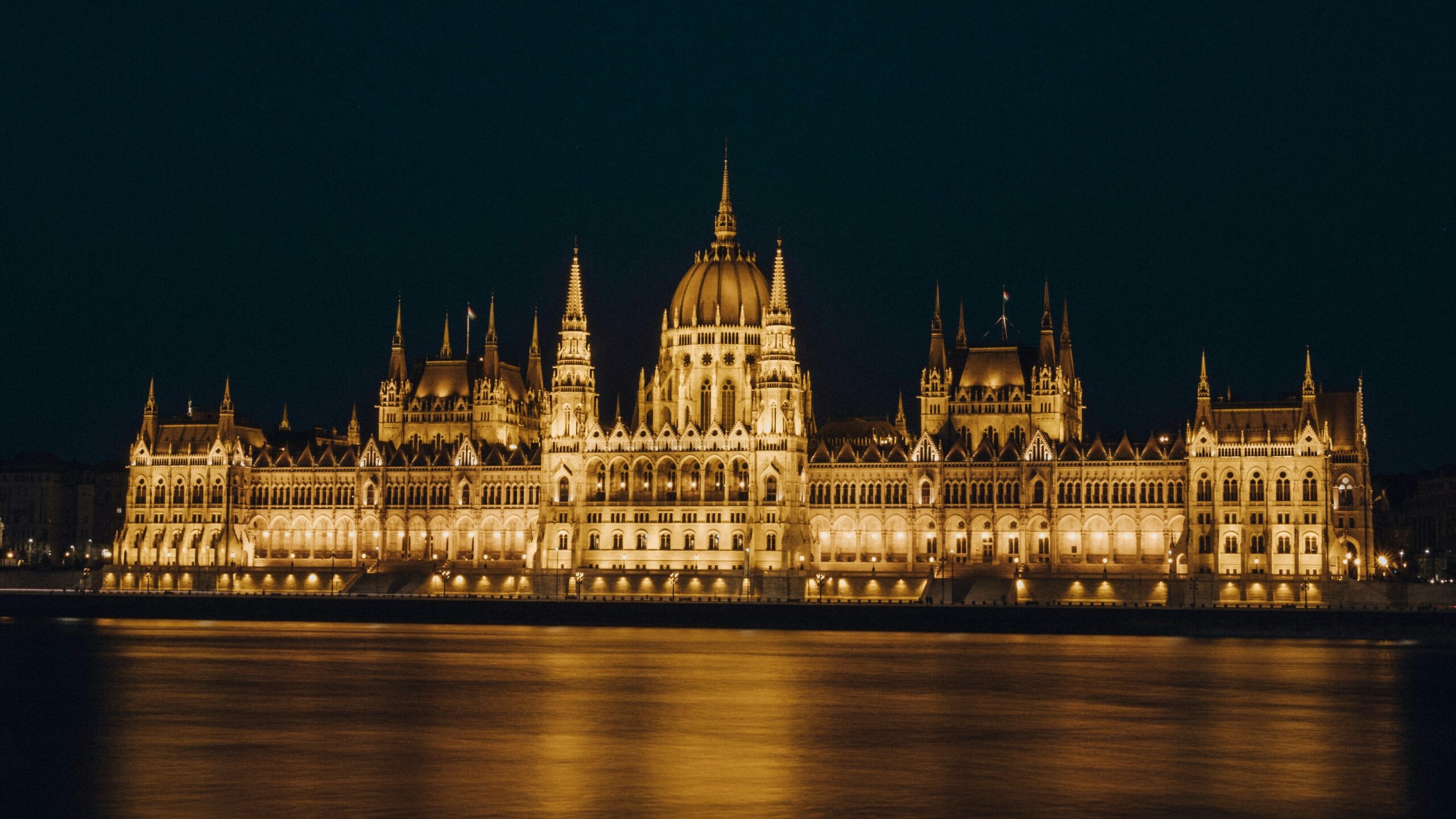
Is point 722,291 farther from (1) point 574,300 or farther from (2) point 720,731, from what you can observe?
(2) point 720,731

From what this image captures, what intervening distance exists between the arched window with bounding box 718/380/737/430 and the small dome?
15.5 feet

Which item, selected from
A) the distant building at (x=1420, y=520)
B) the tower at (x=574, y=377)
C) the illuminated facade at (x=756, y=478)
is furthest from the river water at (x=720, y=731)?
the distant building at (x=1420, y=520)

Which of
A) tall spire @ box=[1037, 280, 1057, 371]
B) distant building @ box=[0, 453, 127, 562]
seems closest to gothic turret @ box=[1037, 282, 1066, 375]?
tall spire @ box=[1037, 280, 1057, 371]

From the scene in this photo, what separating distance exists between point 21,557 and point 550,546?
2713 inches

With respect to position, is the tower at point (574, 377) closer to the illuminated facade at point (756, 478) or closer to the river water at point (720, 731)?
the illuminated facade at point (756, 478)

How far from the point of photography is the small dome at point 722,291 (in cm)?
14812

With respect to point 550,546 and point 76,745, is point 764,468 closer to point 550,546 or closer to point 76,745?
point 550,546

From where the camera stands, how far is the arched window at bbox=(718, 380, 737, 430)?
482 feet

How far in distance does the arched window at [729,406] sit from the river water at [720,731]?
53879 millimetres

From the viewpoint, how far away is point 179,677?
2891 inches

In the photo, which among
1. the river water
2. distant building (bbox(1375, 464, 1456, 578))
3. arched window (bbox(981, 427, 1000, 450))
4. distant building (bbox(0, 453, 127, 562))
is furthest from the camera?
distant building (bbox(0, 453, 127, 562))

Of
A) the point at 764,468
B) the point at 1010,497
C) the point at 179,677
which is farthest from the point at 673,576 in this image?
the point at 179,677

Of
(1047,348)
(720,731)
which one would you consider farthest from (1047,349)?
(720,731)

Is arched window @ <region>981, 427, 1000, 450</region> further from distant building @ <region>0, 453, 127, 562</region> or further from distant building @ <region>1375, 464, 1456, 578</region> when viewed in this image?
distant building @ <region>0, 453, 127, 562</region>
